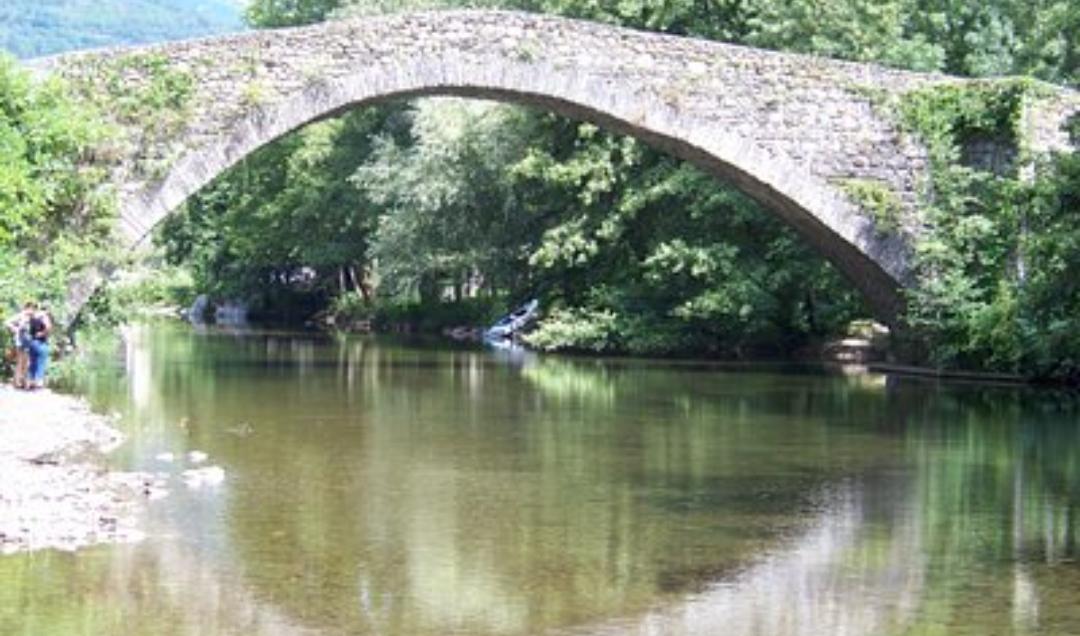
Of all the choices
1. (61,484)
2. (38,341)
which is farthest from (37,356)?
(61,484)

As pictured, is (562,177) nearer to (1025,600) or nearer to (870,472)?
(870,472)

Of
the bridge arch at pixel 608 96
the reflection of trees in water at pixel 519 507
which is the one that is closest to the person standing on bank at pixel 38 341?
the reflection of trees in water at pixel 519 507

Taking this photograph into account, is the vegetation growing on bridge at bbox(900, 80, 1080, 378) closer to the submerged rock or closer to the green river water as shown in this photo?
the green river water

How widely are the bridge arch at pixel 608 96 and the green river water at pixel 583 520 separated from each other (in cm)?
358

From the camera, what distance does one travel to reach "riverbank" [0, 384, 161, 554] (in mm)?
9617

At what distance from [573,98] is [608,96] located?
0.44 meters

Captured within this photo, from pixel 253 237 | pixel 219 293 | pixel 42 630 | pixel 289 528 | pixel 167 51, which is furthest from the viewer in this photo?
pixel 219 293

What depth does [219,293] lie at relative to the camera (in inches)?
2138

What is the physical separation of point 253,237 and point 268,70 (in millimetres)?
25420

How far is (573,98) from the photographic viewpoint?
910 inches

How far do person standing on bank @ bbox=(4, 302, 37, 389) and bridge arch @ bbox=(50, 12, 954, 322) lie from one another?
3.05 m

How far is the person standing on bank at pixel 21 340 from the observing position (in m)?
18.0

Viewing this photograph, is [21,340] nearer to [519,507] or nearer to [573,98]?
[573,98]

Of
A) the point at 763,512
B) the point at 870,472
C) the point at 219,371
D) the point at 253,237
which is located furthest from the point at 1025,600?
the point at 253,237
